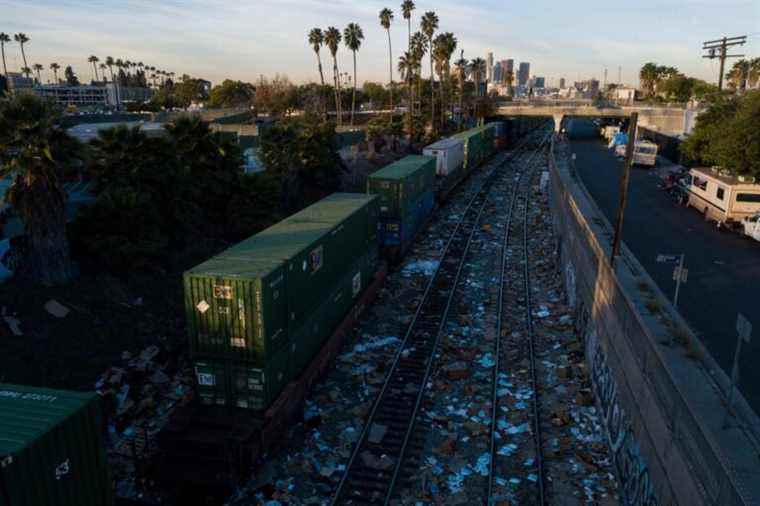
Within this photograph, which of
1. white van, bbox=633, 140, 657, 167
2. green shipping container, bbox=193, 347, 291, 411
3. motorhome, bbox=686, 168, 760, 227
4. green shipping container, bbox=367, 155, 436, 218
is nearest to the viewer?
green shipping container, bbox=193, 347, 291, 411

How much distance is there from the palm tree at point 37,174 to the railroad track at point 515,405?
1508cm

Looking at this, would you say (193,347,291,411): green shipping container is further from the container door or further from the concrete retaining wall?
the concrete retaining wall

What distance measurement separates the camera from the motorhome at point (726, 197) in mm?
25969

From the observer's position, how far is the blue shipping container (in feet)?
89.0

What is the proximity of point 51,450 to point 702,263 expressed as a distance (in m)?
21.9

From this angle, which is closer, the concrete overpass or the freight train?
the freight train

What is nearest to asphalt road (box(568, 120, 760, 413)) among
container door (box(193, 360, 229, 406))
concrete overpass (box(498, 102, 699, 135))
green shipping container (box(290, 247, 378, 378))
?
green shipping container (box(290, 247, 378, 378))

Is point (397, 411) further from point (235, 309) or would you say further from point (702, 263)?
point (702, 263)

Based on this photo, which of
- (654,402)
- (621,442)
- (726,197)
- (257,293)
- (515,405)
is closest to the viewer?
(654,402)

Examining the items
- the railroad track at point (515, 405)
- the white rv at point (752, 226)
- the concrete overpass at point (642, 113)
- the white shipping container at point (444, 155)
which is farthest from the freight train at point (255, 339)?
the concrete overpass at point (642, 113)

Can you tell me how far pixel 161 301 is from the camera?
20328 millimetres

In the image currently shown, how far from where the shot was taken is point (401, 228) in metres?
27.2

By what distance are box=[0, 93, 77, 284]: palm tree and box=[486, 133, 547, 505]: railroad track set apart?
49.5ft

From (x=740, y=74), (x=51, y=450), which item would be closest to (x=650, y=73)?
(x=740, y=74)
